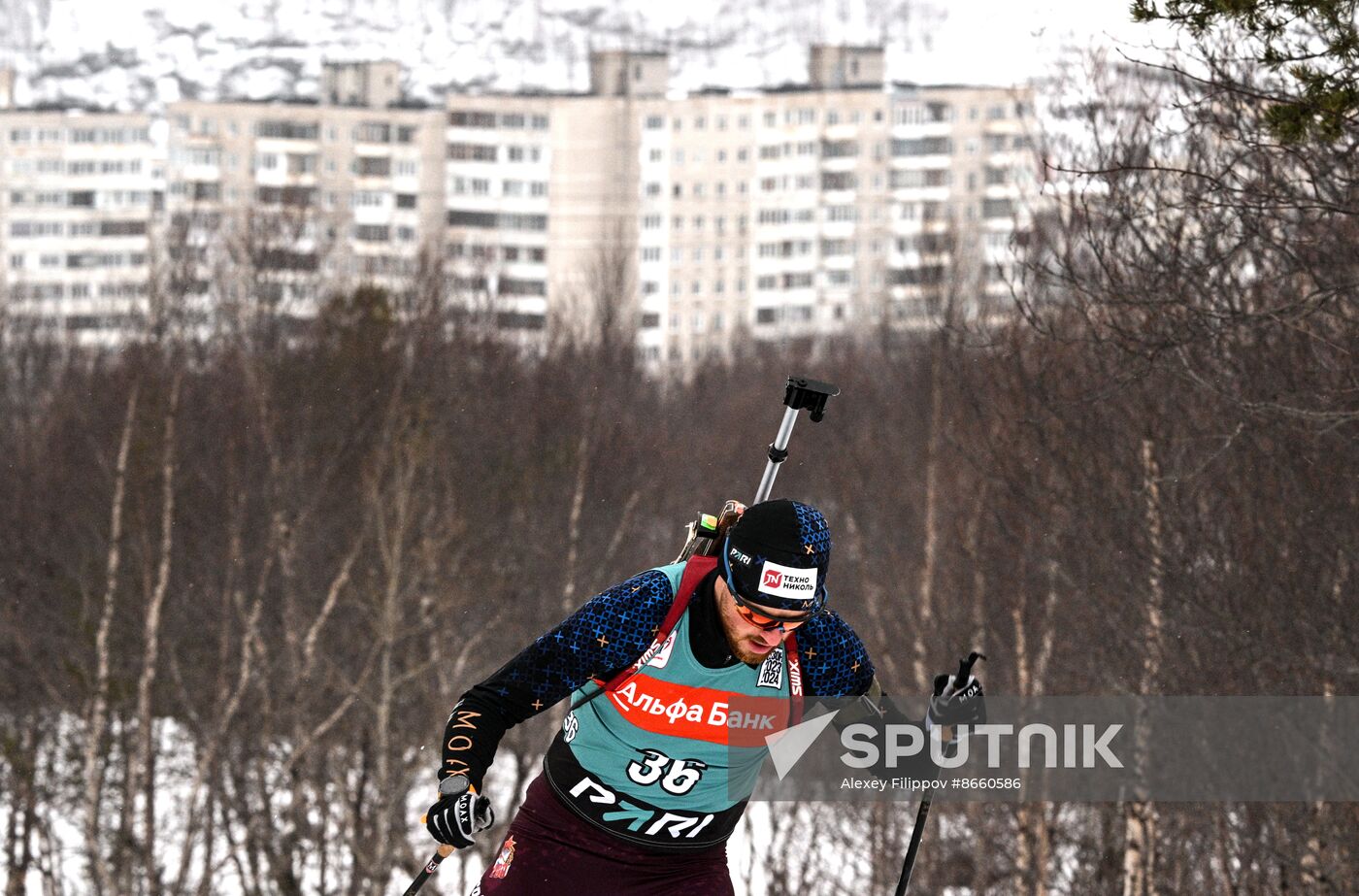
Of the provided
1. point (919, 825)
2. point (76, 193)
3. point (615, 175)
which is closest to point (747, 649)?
point (919, 825)

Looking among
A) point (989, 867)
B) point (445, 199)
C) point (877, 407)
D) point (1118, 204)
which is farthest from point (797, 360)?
point (1118, 204)

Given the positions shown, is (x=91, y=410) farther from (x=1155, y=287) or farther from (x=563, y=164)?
(x=563, y=164)

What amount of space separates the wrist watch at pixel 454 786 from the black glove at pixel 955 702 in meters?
1.28

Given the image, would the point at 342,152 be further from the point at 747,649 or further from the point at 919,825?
the point at 747,649

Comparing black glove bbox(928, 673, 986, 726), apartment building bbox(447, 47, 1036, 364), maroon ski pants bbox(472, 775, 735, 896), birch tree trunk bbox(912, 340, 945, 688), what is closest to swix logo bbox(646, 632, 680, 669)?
maroon ski pants bbox(472, 775, 735, 896)

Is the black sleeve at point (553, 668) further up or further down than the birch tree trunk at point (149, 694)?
further up

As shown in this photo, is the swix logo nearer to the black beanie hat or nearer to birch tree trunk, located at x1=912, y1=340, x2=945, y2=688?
the black beanie hat

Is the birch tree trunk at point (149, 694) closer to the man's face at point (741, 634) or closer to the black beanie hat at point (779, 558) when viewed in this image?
the man's face at point (741, 634)

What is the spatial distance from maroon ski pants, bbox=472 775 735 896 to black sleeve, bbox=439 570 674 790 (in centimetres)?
24

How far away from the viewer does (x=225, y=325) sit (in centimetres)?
2480

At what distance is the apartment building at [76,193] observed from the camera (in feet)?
157

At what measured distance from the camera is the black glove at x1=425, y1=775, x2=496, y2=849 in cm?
371

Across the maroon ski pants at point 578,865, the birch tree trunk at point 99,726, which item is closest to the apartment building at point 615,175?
the birch tree trunk at point 99,726

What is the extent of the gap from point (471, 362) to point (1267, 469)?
16761 mm
